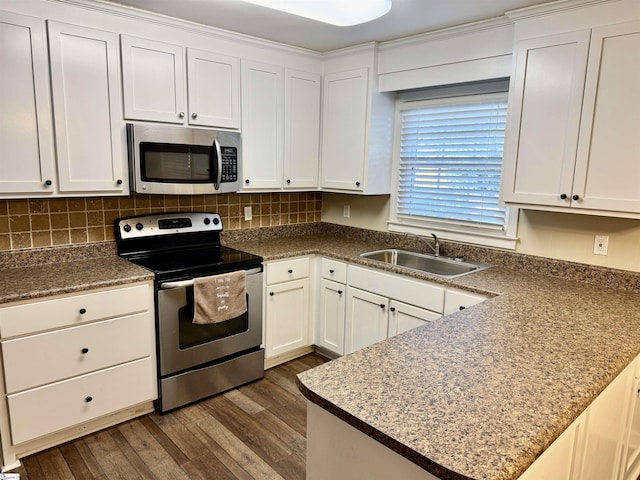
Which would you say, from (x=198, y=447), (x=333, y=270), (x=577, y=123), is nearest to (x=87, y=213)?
(x=198, y=447)

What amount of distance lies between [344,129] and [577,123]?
162 centimetres

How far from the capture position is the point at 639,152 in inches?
78.3

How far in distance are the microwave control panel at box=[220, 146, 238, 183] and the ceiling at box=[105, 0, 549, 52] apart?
776 mm

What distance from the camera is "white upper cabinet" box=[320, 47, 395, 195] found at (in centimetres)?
317

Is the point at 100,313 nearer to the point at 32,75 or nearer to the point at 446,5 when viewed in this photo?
the point at 32,75

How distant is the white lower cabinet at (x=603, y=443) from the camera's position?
122cm

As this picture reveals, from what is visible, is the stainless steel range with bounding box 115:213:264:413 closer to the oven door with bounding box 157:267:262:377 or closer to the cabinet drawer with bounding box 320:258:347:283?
the oven door with bounding box 157:267:262:377

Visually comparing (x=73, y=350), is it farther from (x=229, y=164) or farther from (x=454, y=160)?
(x=454, y=160)

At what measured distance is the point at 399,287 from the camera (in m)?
2.73

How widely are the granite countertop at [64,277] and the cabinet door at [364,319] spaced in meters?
1.36

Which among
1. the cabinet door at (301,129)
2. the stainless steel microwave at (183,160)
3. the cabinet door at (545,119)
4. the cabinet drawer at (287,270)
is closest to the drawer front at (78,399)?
the cabinet drawer at (287,270)

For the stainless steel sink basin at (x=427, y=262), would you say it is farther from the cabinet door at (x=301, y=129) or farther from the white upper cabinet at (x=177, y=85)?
the white upper cabinet at (x=177, y=85)

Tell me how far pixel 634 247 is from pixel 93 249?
3.10m

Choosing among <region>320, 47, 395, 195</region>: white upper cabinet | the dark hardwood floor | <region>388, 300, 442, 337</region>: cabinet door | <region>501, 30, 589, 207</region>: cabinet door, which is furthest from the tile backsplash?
<region>501, 30, 589, 207</region>: cabinet door
